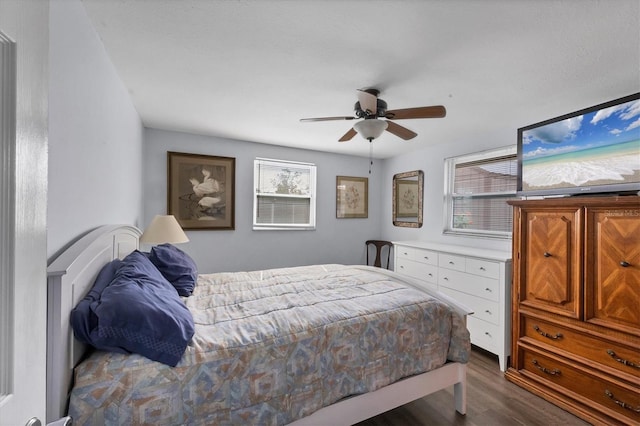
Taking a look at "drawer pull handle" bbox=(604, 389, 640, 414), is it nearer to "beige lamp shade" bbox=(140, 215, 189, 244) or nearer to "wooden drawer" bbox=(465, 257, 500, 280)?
"wooden drawer" bbox=(465, 257, 500, 280)

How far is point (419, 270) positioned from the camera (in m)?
3.60

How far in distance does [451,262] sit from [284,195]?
7.87 ft

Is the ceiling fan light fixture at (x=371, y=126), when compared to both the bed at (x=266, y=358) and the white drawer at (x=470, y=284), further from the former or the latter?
the white drawer at (x=470, y=284)

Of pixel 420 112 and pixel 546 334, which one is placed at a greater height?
pixel 420 112

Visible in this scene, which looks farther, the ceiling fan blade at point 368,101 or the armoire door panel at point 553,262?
the armoire door panel at point 553,262

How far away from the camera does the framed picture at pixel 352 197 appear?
463 cm

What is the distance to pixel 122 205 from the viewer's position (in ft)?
7.72

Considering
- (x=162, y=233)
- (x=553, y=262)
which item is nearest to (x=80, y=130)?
(x=162, y=233)

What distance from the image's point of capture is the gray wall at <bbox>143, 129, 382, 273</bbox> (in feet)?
11.3

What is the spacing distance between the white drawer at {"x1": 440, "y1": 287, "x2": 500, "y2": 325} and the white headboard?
3.02 meters

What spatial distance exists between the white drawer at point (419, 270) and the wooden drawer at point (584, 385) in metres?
1.10

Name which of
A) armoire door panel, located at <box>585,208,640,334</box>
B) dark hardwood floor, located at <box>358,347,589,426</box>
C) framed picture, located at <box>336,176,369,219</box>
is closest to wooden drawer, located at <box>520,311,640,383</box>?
armoire door panel, located at <box>585,208,640,334</box>

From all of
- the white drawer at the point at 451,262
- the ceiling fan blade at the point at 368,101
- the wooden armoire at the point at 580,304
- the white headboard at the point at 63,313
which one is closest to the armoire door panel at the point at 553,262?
the wooden armoire at the point at 580,304

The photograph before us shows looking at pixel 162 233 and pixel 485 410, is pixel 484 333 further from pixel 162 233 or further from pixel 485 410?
pixel 162 233
